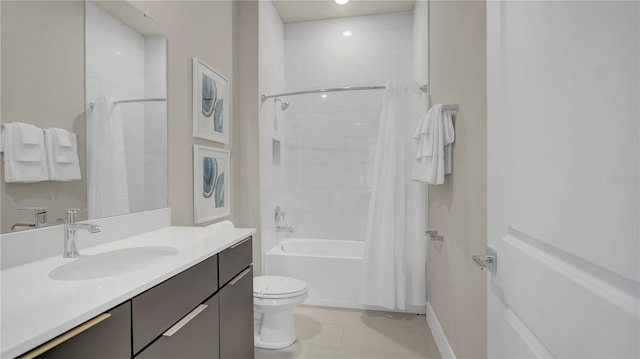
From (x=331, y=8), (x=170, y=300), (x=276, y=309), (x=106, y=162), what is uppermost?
(x=331, y=8)

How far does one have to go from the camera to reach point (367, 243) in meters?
2.51

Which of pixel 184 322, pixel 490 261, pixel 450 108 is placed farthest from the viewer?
pixel 450 108

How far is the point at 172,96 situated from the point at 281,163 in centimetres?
165

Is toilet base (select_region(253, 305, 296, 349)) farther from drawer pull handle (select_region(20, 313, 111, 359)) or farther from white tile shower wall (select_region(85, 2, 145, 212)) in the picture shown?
drawer pull handle (select_region(20, 313, 111, 359))

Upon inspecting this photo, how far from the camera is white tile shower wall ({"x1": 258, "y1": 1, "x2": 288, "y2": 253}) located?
2758 millimetres

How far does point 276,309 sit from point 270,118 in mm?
1780

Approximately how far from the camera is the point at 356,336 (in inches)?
87.3

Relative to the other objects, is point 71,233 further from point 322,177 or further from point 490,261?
point 322,177

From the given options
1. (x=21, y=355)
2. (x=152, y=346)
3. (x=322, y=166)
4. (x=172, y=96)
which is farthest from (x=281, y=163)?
(x=21, y=355)

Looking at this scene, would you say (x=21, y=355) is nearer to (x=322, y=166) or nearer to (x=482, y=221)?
(x=482, y=221)

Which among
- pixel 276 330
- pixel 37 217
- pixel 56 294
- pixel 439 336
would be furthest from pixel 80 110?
pixel 439 336

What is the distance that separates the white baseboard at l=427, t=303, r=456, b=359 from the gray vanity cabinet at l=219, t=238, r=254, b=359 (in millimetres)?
1164

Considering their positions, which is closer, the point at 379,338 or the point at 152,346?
the point at 152,346

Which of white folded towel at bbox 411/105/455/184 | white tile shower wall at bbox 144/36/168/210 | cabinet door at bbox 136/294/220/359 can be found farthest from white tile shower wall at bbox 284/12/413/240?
cabinet door at bbox 136/294/220/359
